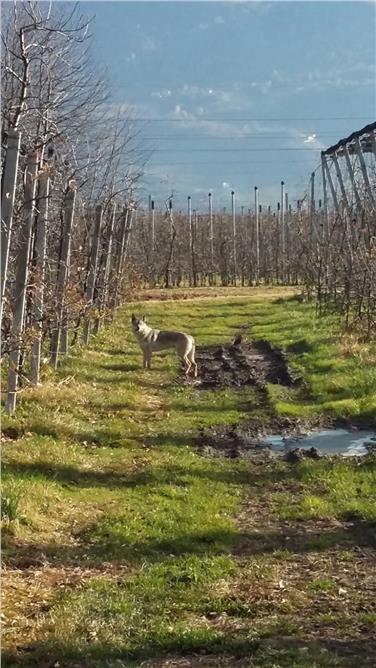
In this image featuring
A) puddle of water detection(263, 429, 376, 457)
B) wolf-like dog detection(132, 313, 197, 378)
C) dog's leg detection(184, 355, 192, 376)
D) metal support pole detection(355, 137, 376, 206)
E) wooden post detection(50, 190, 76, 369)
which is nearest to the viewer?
puddle of water detection(263, 429, 376, 457)

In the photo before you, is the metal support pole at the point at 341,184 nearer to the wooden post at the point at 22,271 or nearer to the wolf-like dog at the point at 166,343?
the wolf-like dog at the point at 166,343

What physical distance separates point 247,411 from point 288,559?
18.6 ft

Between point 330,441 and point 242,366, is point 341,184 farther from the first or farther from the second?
point 330,441

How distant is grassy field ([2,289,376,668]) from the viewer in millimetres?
4699

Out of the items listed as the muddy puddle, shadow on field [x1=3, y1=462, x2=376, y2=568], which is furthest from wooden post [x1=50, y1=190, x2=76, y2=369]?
shadow on field [x1=3, y1=462, x2=376, y2=568]

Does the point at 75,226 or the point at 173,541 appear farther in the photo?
the point at 75,226

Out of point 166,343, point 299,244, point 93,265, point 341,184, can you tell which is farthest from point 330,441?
point 299,244

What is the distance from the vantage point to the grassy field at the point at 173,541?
15.4 feet

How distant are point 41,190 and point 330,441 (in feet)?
15.3

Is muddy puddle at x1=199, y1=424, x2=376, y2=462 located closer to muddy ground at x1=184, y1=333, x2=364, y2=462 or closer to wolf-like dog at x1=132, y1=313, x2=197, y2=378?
muddy ground at x1=184, y1=333, x2=364, y2=462

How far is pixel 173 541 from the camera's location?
21.0 feet

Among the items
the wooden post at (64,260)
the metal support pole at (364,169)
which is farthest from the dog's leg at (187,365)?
Result: the metal support pole at (364,169)

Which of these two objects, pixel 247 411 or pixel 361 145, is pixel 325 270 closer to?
pixel 361 145

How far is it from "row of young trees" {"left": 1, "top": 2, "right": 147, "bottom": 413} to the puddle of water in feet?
9.66
